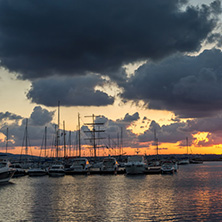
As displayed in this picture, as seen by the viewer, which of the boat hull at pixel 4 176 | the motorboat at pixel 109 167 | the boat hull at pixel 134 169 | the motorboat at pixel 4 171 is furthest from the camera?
the motorboat at pixel 109 167

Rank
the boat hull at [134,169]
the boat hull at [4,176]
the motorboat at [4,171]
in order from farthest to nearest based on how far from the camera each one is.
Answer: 1. the boat hull at [134,169]
2. the boat hull at [4,176]
3. the motorboat at [4,171]

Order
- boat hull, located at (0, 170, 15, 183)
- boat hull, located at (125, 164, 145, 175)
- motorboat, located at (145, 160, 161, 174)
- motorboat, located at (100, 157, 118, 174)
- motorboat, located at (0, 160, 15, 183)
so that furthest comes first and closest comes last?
motorboat, located at (145, 160, 161, 174) → motorboat, located at (100, 157, 118, 174) → boat hull, located at (125, 164, 145, 175) → boat hull, located at (0, 170, 15, 183) → motorboat, located at (0, 160, 15, 183)

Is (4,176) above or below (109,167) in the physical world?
below

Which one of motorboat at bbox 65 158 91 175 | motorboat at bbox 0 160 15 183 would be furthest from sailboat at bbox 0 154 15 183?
motorboat at bbox 65 158 91 175

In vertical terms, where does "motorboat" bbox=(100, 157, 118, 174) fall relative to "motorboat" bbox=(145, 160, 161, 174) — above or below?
above

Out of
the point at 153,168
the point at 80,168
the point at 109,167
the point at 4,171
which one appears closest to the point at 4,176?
the point at 4,171

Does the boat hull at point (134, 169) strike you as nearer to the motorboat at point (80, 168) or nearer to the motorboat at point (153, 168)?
the motorboat at point (153, 168)

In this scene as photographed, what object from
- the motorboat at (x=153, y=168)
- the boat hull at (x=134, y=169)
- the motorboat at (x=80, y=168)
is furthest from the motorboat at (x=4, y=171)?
the motorboat at (x=153, y=168)

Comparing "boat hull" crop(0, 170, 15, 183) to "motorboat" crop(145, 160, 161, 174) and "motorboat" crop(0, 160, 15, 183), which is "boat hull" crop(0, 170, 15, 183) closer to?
"motorboat" crop(0, 160, 15, 183)

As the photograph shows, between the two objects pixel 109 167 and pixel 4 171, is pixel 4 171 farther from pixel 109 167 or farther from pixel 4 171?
pixel 109 167

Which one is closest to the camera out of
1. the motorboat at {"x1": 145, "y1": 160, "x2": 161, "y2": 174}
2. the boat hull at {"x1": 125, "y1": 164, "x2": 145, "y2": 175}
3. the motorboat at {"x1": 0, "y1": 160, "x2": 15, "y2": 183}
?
the motorboat at {"x1": 0, "y1": 160, "x2": 15, "y2": 183}

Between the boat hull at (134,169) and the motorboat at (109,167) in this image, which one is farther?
the motorboat at (109,167)

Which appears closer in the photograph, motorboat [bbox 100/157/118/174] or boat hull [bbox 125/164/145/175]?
boat hull [bbox 125/164/145/175]

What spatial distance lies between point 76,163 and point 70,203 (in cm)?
6319
